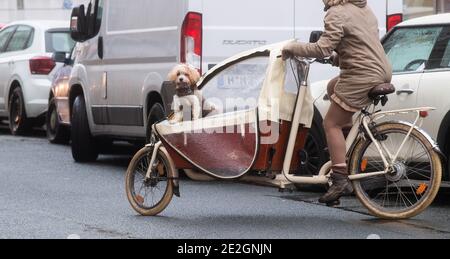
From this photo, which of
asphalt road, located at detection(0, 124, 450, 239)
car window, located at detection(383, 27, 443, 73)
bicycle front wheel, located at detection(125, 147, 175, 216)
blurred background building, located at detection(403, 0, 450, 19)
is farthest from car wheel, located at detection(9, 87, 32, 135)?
bicycle front wheel, located at detection(125, 147, 175, 216)

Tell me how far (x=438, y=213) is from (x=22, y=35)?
34.3 ft

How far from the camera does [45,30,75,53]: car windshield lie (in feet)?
57.9

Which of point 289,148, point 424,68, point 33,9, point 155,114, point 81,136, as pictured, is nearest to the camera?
point 289,148

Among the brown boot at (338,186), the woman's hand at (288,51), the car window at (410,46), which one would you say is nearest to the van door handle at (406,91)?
the car window at (410,46)

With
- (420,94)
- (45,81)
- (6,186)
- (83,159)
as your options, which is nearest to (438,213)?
(420,94)

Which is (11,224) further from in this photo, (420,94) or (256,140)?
(420,94)

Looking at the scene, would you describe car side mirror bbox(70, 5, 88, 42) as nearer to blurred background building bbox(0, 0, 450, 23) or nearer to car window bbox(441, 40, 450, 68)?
car window bbox(441, 40, 450, 68)

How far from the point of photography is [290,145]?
27.9 ft

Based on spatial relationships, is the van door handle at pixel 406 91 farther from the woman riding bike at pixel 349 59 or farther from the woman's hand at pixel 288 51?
the woman's hand at pixel 288 51

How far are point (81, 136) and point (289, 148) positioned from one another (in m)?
5.65

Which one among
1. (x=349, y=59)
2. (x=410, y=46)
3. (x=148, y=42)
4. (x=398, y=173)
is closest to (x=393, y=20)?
(x=410, y=46)

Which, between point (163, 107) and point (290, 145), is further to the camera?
point (163, 107)

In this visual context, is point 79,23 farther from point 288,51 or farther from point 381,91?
point 381,91

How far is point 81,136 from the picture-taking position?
13.7 metres
